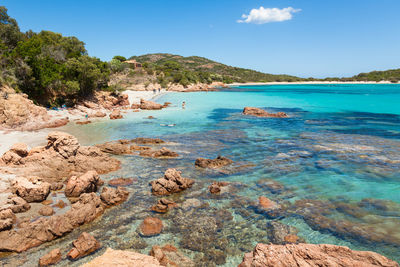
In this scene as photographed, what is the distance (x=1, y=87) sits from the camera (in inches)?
1054

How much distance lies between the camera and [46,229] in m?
8.52

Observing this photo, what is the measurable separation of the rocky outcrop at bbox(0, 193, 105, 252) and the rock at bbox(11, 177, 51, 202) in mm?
1841

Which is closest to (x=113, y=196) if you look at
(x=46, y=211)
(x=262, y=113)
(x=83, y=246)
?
(x=46, y=211)

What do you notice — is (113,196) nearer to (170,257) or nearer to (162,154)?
(170,257)

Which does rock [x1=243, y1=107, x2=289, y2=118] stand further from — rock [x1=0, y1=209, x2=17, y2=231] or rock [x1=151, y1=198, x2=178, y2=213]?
rock [x1=0, y1=209, x2=17, y2=231]

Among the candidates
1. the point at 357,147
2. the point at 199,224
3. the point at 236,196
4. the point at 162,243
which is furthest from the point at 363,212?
the point at 357,147

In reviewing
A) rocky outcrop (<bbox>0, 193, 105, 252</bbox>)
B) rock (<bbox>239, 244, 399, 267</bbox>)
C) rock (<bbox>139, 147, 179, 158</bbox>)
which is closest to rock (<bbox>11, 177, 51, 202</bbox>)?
rocky outcrop (<bbox>0, 193, 105, 252</bbox>)

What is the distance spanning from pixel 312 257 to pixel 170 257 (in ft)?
14.2

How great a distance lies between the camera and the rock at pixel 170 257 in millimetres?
7387

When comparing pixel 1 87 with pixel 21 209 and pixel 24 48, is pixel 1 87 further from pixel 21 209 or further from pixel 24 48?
pixel 21 209

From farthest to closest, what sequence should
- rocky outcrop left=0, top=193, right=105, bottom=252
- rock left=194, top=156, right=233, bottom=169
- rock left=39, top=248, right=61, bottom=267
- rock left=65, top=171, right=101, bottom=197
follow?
rock left=194, top=156, right=233, bottom=169 → rock left=65, top=171, right=101, bottom=197 → rocky outcrop left=0, top=193, right=105, bottom=252 → rock left=39, top=248, right=61, bottom=267

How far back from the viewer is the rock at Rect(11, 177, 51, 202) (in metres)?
10.5

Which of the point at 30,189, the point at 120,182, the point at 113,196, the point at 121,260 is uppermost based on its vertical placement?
the point at 121,260

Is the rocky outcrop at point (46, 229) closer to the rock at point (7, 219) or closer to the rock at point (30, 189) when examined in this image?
the rock at point (7, 219)
